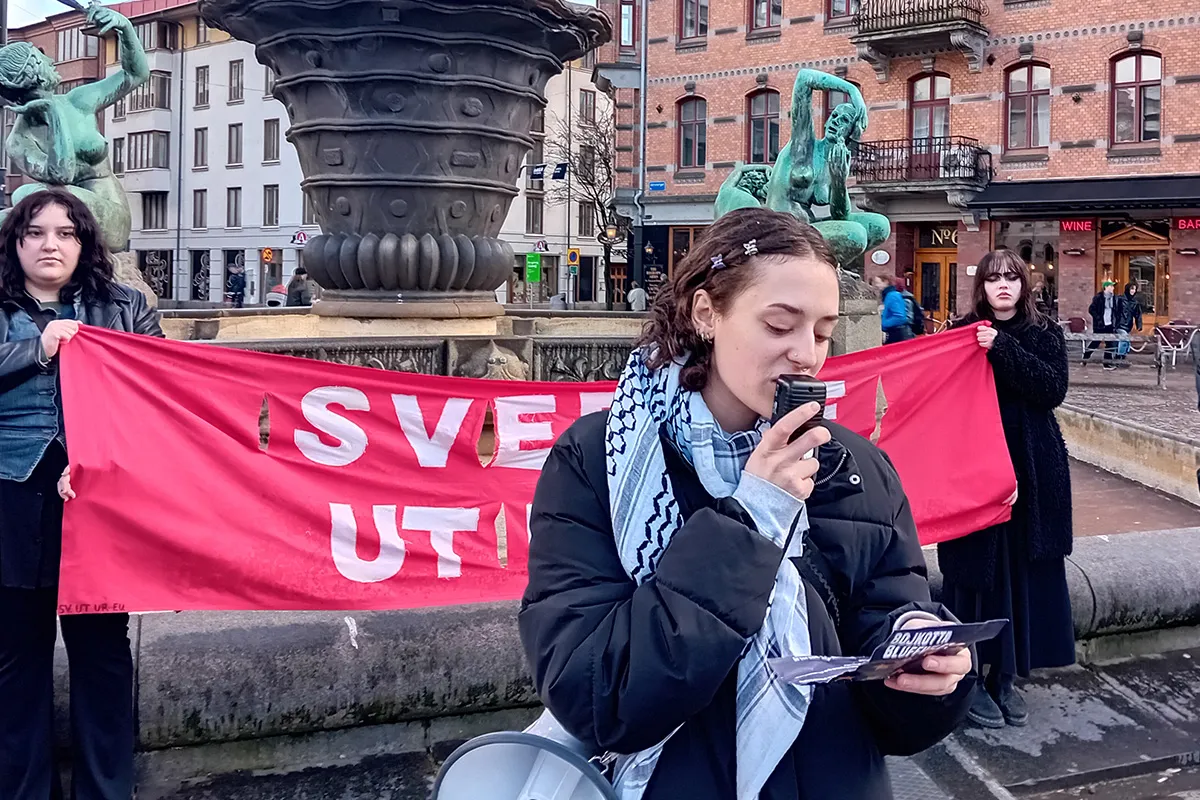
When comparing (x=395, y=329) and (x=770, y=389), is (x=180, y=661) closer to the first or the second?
(x=770, y=389)

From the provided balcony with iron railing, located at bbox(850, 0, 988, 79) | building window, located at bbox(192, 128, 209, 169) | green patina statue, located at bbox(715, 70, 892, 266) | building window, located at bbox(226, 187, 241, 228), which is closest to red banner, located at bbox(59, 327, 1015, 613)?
green patina statue, located at bbox(715, 70, 892, 266)

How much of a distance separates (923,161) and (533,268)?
23.4m

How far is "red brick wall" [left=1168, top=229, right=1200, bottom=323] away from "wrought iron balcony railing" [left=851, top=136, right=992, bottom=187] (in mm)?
5187

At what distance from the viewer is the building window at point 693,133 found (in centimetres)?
3834

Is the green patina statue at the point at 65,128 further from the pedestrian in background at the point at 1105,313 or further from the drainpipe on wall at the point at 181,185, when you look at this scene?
the drainpipe on wall at the point at 181,185

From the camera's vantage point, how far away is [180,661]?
11.4 ft

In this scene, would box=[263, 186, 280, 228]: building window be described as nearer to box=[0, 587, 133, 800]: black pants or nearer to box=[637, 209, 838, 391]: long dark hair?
box=[0, 587, 133, 800]: black pants

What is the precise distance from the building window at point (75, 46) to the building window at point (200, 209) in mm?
11586

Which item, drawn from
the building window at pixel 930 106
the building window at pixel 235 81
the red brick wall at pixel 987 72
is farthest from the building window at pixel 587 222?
the building window at pixel 930 106

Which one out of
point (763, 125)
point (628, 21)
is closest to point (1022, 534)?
point (763, 125)

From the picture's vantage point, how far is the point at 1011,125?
31828mm

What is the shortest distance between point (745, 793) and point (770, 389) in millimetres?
579

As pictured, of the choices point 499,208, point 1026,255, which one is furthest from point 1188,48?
point 499,208

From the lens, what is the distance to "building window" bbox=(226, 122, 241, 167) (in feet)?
198
